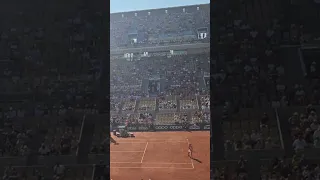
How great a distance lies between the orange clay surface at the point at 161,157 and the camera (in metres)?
7.18

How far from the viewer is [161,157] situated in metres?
8.76

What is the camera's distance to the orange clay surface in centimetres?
718
